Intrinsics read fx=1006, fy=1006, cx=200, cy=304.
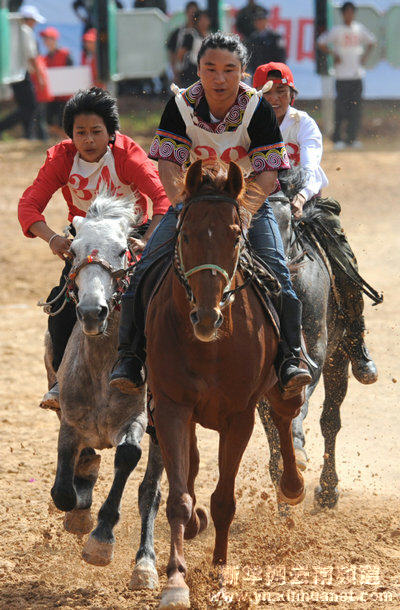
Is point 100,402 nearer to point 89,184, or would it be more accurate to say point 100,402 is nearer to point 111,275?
point 111,275

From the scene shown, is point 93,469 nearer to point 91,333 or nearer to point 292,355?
point 91,333

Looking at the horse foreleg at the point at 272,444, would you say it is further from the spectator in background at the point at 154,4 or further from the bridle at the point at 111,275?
the spectator in background at the point at 154,4

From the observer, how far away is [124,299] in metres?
5.11

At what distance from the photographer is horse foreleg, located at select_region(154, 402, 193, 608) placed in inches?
168

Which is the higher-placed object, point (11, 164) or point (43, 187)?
point (43, 187)

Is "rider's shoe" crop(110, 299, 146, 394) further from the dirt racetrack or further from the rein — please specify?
the dirt racetrack

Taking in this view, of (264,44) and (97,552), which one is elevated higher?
(264,44)

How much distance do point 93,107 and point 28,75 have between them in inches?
574

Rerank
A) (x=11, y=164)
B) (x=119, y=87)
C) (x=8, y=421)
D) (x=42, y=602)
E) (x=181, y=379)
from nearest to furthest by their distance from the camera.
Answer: (x=181, y=379), (x=42, y=602), (x=8, y=421), (x=11, y=164), (x=119, y=87)

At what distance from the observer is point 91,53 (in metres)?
19.9

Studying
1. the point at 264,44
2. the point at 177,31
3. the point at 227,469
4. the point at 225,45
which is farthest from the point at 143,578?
the point at 177,31

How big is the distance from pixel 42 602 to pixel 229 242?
2.06m

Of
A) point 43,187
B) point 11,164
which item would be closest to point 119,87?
point 11,164

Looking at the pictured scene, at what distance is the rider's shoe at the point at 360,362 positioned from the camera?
6.87 m
